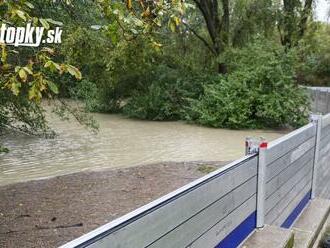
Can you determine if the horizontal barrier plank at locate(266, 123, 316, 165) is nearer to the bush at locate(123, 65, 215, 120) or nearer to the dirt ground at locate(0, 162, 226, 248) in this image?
the dirt ground at locate(0, 162, 226, 248)

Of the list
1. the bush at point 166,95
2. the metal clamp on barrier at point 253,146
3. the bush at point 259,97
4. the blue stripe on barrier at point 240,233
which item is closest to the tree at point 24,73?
the blue stripe on barrier at point 240,233

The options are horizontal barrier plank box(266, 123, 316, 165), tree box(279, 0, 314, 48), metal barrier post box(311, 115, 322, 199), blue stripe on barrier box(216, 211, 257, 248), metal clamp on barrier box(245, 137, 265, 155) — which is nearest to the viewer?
blue stripe on barrier box(216, 211, 257, 248)

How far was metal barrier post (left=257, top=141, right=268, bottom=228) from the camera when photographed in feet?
11.6

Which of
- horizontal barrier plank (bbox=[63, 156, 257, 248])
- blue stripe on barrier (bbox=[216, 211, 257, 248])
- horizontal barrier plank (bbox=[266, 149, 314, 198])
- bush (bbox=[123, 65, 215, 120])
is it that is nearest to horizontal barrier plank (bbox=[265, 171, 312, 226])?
horizontal barrier plank (bbox=[266, 149, 314, 198])

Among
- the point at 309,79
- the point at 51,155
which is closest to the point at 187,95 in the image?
the point at 51,155

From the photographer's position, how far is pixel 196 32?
20.6 meters

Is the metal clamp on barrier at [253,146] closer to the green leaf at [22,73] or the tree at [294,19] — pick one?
the green leaf at [22,73]

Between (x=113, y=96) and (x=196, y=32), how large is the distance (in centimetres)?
469

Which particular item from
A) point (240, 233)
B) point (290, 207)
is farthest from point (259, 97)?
point (240, 233)

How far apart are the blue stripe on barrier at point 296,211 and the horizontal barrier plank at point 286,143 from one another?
71cm

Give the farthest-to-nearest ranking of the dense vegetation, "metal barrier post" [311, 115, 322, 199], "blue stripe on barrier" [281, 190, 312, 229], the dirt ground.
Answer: the dense vegetation, "metal barrier post" [311, 115, 322, 199], the dirt ground, "blue stripe on barrier" [281, 190, 312, 229]

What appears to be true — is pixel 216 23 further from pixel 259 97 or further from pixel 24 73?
pixel 24 73

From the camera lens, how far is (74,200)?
21.1 feet

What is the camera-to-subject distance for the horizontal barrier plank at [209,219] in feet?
7.52
